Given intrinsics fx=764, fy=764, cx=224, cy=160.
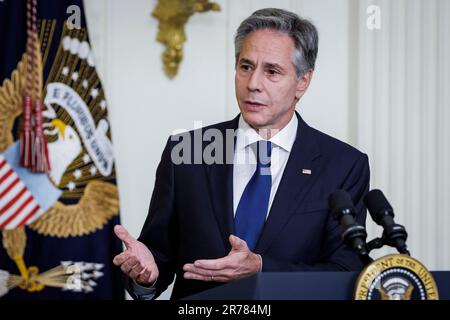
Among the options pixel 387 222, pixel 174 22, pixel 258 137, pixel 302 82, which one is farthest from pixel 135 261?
pixel 174 22

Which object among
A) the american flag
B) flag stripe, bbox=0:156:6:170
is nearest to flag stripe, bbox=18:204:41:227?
the american flag

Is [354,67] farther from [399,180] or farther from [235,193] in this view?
[235,193]

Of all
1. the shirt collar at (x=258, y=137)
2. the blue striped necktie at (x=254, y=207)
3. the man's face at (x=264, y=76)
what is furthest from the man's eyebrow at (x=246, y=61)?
the blue striped necktie at (x=254, y=207)

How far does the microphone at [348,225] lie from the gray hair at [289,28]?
3.38ft

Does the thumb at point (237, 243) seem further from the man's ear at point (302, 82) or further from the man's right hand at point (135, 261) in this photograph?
the man's ear at point (302, 82)

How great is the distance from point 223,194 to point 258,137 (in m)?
0.26

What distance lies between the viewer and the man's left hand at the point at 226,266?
6.61 feet

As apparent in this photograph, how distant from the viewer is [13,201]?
145 inches

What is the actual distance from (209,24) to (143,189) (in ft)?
3.11

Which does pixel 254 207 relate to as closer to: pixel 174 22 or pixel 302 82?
pixel 302 82

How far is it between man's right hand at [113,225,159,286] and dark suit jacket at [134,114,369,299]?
9.0 inches

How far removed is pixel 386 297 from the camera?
63.9 inches
